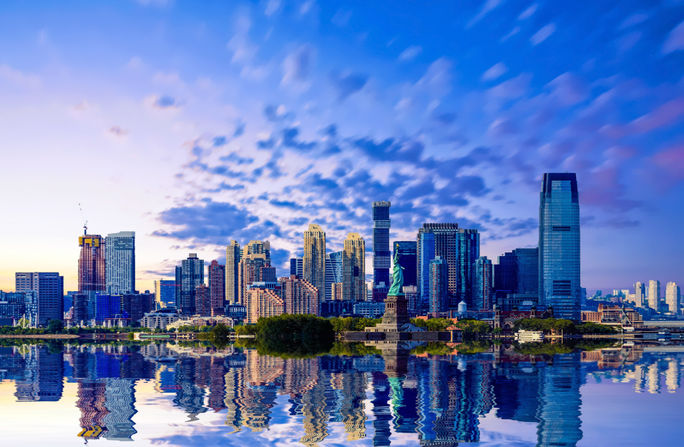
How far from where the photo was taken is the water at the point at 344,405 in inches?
1543

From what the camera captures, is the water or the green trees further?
the green trees

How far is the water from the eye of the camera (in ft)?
129

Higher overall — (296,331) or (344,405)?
(344,405)

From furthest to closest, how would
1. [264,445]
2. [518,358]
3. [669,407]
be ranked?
[518,358] < [669,407] < [264,445]

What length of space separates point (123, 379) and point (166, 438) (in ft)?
104

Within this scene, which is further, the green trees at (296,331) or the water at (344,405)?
the green trees at (296,331)

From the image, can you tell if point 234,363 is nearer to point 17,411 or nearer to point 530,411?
point 17,411

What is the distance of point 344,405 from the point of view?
159 feet

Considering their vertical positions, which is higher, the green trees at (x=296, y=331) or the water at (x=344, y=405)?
the water at (x=344, y=405)

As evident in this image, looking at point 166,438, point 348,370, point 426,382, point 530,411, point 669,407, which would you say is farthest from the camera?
point 348,370

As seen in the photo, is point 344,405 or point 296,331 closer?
point 344,405

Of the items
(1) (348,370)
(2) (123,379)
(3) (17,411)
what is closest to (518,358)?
(1) (348,370)

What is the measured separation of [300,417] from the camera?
43.6 meters

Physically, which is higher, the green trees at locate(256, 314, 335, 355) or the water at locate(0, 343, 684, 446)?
the water at locate(0, 343, 684, 446)
